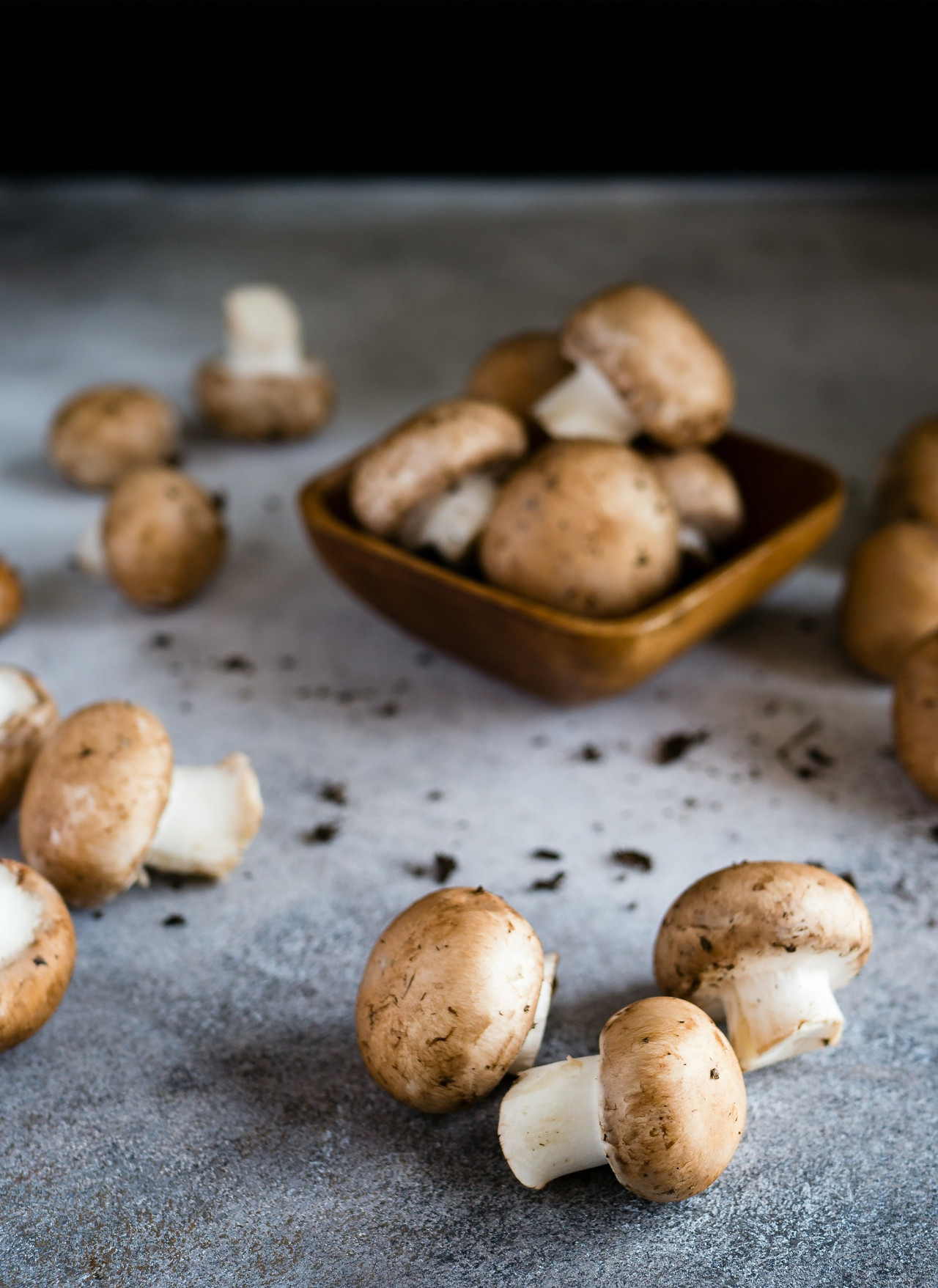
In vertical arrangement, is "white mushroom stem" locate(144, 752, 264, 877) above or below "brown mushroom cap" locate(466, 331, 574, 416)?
below

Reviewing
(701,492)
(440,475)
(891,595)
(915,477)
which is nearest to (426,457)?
(440,475)

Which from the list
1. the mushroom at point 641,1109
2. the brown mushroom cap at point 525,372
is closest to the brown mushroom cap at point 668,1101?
the mushroom at point 641,1109

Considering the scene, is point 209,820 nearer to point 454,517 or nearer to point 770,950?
point 454,517

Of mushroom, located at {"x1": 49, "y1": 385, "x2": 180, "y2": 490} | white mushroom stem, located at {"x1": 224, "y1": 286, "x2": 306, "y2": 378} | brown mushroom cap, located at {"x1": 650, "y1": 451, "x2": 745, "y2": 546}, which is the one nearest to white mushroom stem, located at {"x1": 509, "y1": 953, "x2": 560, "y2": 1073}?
brown mushroom cap, located at {"x1": 650, "y1": 451, "x2": 745, "y2": 546}

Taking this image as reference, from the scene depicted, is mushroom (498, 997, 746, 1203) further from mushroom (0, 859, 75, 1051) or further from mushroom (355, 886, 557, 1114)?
mushroom (0, 859, 75, 1051)

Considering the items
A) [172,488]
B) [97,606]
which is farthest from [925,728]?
[97,606]
